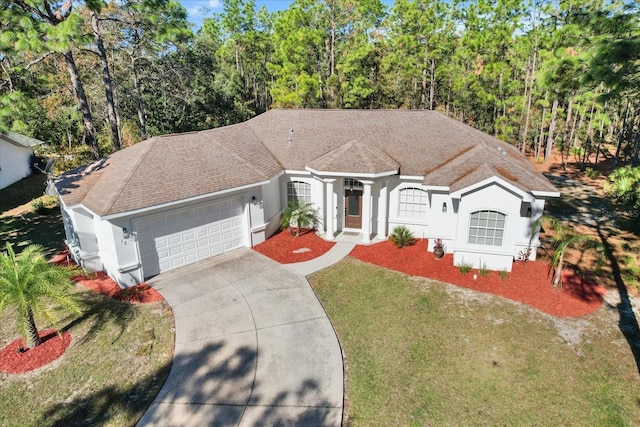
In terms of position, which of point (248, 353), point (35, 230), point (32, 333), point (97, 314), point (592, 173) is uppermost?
point (592, 173)

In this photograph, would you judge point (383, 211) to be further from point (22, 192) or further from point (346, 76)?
point (22, 192)

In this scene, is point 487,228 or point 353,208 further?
point 353,208

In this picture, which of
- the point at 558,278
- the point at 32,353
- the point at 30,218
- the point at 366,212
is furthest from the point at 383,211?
the point at 30,218

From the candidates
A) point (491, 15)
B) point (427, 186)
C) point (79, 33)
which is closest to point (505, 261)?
point (427, 186)

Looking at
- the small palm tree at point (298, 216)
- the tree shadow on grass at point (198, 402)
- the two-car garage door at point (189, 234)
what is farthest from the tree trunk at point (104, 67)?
the tree shadow on grass at point (198, 402)

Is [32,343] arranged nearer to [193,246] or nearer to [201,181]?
[193,246]

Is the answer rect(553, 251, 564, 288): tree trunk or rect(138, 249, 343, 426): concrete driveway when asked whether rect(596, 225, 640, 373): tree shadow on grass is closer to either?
rect(553, 251, 564, 288): tree trunk
